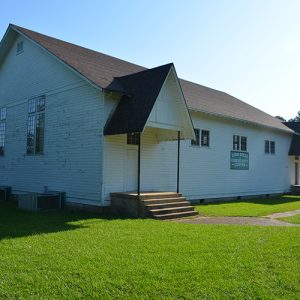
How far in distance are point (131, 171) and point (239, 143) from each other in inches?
372

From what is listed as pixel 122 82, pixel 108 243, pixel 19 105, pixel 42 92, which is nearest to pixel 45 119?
pixel 42 92

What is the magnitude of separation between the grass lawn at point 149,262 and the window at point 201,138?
30.0 ft

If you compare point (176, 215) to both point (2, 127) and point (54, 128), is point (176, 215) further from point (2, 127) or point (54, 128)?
point (2, 127)

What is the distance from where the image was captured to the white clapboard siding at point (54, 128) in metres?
15.8

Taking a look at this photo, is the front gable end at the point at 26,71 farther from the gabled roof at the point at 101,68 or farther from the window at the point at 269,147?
the window at the point at 269,147

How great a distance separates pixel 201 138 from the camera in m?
20.6

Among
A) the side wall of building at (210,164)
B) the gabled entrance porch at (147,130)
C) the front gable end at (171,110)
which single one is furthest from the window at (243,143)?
the front gable end at (171,110)

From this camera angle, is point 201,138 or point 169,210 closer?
point 169,210

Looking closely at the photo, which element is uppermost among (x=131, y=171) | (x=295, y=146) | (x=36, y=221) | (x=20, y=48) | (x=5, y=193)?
(x=20, y=48)

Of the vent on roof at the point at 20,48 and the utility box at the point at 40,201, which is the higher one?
the vent on roof at the point at 20,48

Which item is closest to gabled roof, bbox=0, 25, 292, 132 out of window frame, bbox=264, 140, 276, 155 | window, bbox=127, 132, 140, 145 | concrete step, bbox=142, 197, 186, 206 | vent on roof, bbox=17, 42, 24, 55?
vent on roof, bbox=17, 42, 24, 55

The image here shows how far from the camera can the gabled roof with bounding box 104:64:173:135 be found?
14.1 metres

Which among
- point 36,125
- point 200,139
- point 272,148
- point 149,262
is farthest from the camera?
point 272,148

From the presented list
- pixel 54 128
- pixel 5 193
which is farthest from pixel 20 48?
pixel 5 193
